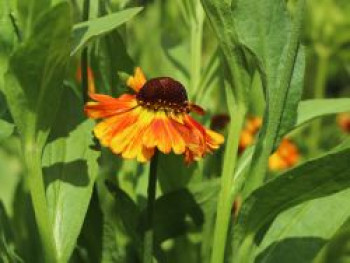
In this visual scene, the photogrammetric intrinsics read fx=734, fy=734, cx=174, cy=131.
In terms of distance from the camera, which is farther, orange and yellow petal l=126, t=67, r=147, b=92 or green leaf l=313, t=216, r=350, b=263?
green leaf l=313, t=216, r=350, b=263

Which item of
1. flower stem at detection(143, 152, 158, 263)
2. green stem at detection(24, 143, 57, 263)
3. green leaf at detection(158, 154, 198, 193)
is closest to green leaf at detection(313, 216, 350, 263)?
green leaf at detection(158, 154, 198, 193)

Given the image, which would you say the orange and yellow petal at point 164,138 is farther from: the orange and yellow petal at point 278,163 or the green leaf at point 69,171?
the orange and yellow petal at point 278,163

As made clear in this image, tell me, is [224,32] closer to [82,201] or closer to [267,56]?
[267,56]

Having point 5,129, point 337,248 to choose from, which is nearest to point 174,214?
point 5,129

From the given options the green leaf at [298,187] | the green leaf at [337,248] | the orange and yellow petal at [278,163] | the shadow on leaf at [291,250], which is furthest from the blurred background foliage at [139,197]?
the orange and yellow petal at [278,163]

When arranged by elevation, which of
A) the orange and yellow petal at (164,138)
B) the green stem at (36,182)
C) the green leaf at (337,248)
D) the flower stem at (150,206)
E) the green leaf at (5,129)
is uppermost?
the green leaf at (5,129)

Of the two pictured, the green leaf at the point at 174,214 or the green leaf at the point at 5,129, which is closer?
the green leaf at the point at 5,129

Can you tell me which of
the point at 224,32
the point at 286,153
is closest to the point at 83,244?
the point at 224,32

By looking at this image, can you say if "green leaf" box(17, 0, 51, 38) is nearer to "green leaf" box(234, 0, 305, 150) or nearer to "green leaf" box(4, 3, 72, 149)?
"green leaf" box(4, 3, 72, 149)
